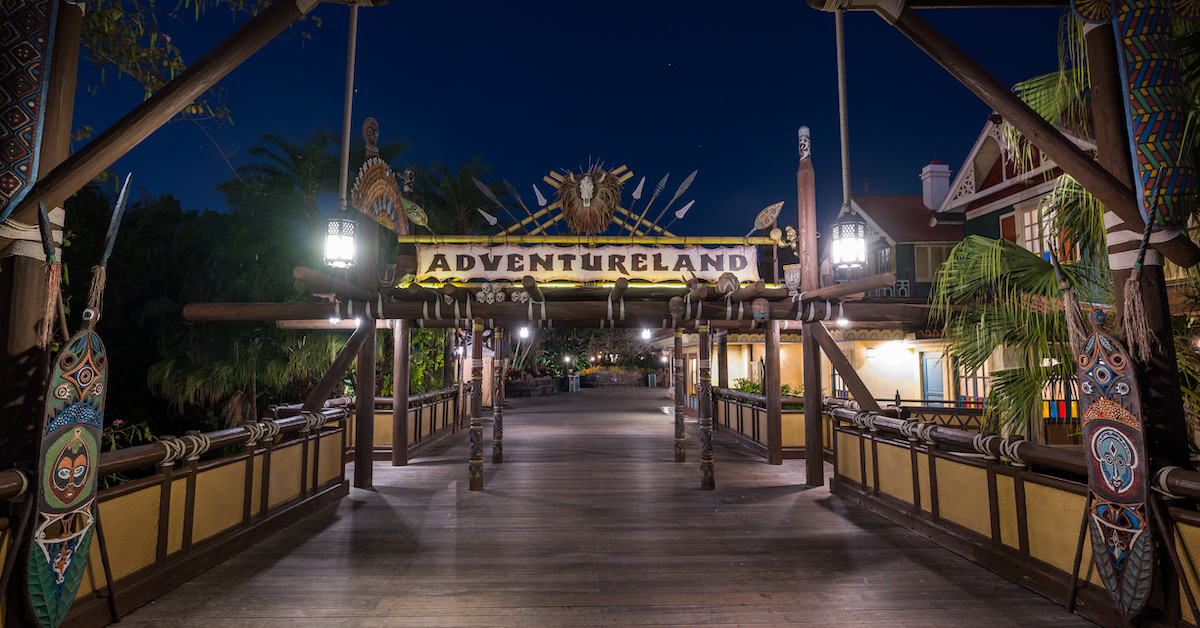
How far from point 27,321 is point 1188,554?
22.5 feet

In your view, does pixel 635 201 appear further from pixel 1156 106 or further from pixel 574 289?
pixel 1156 106

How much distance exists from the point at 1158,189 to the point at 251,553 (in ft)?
24.6

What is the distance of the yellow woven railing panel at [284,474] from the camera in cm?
585

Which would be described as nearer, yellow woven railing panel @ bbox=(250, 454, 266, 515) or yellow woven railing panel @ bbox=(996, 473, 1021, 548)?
yellow woven railing panel @ bbox=(996, 473, 1021, 548)

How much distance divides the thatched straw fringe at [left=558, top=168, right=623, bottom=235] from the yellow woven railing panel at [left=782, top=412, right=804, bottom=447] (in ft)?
17.5

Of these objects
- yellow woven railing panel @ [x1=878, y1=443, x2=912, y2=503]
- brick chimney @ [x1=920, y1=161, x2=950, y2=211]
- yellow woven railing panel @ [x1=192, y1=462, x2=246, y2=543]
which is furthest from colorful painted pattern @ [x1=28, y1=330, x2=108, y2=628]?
brick chimney @ [x1=920, y1=161, x2=950, y2=211]

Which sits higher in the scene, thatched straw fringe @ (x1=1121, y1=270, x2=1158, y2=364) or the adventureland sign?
the adventureland sign

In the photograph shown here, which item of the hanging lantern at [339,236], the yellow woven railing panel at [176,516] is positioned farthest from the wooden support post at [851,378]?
the yellow woven railing panel at [176,516]

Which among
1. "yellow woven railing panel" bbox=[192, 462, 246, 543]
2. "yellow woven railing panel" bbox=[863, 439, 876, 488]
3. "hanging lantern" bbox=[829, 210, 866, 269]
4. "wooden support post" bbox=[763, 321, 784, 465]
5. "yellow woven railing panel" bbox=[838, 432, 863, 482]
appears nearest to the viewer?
"yellow woven railing panel" bbox=[192, 462, 246, 543]

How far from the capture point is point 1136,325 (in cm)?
331

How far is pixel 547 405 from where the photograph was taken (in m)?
23.4

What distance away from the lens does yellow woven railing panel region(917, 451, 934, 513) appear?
5.45m

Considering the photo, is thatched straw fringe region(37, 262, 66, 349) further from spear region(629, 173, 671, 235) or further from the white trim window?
the white trim window

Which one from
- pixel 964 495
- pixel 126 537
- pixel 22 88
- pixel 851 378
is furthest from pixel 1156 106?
pixel 126 537
